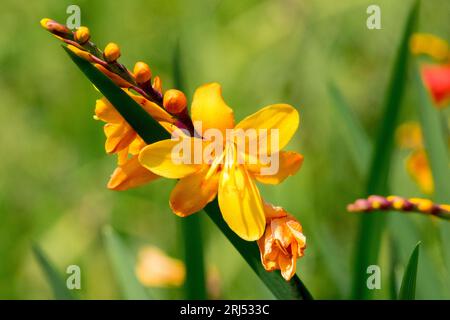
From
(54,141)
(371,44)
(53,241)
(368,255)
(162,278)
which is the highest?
(371,44)

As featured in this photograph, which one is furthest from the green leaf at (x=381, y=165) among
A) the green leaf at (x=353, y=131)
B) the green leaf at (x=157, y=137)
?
the green leaf at (x=157, y=137)

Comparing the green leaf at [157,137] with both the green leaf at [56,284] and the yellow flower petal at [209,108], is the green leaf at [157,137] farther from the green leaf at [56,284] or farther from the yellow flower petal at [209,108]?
the green leaf at [56,284]

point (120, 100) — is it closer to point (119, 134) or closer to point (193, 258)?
point (119, 134)

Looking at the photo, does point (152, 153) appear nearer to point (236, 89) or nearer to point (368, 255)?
point (368, 255)

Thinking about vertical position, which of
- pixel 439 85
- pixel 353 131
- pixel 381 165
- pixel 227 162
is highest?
pixel 439 85

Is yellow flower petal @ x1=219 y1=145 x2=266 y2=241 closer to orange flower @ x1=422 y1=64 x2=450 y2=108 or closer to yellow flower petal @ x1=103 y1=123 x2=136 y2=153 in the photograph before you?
yellow flower petal @ x1=103 y1=123 x2=136 y2=153

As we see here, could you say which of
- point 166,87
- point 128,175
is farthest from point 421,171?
point 166,87

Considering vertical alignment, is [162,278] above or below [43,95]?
below

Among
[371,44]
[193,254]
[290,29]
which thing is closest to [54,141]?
[290,29]
